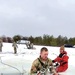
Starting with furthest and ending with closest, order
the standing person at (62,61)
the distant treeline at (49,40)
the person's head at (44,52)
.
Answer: the distant treeline at (49,40), the standing person at (62,61), the person's head at (44,52)

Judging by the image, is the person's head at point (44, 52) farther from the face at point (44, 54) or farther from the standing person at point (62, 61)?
the standing person at point (62, 61)

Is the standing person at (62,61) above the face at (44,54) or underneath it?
underneath

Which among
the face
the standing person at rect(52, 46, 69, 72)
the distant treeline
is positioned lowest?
the standing person at rect(52, 46, 69, 72)

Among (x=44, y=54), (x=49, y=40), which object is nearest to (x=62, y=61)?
(x=44, y=54)

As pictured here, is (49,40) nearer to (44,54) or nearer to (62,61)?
(62,61)

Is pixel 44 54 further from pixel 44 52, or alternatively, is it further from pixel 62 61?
pixel 62 61

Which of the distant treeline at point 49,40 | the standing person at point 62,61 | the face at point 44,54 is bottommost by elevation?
the standing person at point 62,61

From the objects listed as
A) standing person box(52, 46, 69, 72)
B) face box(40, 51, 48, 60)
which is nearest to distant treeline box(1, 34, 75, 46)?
standing person box(52, 46, 69, 72)

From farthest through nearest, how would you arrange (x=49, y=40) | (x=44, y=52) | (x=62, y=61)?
(x=49, y=40)
(x=62, y=61)
(x=44, y=52)

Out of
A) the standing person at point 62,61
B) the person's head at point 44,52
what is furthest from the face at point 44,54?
the standing person at point 62,61

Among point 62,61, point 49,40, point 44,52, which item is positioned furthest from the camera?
point 49,40

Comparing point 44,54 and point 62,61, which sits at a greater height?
point 44,54

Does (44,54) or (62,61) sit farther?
(62,61)

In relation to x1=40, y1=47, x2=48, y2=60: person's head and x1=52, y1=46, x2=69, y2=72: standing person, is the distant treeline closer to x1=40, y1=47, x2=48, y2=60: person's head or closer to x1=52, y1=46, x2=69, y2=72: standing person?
x1=52, y1=46, x2=69, y2=72: standing person
